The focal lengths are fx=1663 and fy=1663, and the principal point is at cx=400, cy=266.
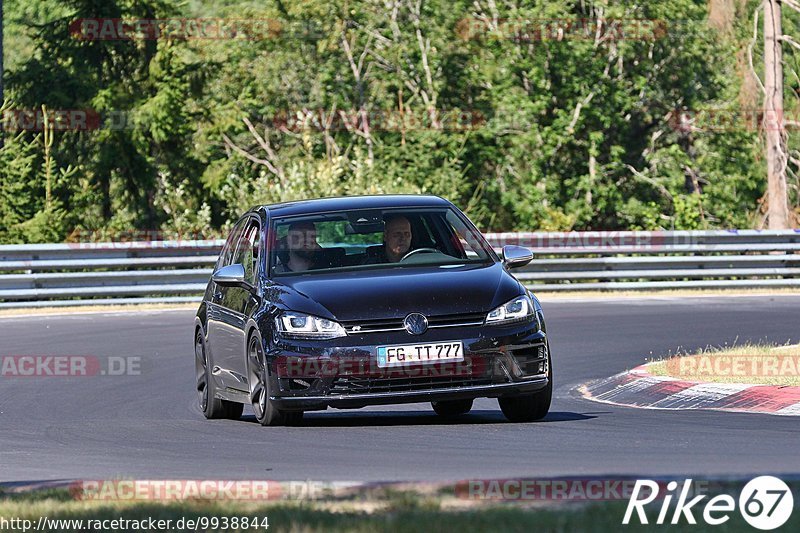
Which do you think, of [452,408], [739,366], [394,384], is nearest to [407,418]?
[452,408]

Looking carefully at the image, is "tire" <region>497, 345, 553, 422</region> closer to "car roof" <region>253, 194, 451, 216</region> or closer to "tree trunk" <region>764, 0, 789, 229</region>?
"car roof" <region>253, 194, 451, 216</region>

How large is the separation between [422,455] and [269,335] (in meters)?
1.87

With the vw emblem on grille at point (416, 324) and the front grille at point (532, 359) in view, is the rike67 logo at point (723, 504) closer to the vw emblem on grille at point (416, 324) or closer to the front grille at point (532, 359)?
the vw emblem on grille at point (416, 324)

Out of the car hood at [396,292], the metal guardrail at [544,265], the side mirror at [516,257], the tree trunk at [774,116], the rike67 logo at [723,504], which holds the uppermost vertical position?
the rike67 logo at [723,504]

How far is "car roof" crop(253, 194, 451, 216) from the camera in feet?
39.2

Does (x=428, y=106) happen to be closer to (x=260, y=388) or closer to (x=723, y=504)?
(x=260, y=388)

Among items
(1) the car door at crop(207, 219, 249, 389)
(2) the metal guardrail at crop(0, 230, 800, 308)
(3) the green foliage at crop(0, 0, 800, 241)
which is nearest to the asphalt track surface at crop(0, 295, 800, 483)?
(1) the car door at crop(207, 219, 249, 389)

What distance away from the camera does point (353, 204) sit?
39.3ft

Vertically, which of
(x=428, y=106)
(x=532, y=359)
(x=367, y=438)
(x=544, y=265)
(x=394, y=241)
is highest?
(x=394, y=241)

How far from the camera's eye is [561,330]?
20.5 m

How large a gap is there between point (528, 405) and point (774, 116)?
25.1 metres

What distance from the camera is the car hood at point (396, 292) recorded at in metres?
10.5

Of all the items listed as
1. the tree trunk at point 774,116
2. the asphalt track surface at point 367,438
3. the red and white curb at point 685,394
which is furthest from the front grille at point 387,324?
the tree trunk at point 774,116

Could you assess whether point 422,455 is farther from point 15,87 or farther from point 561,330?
point 15,87
